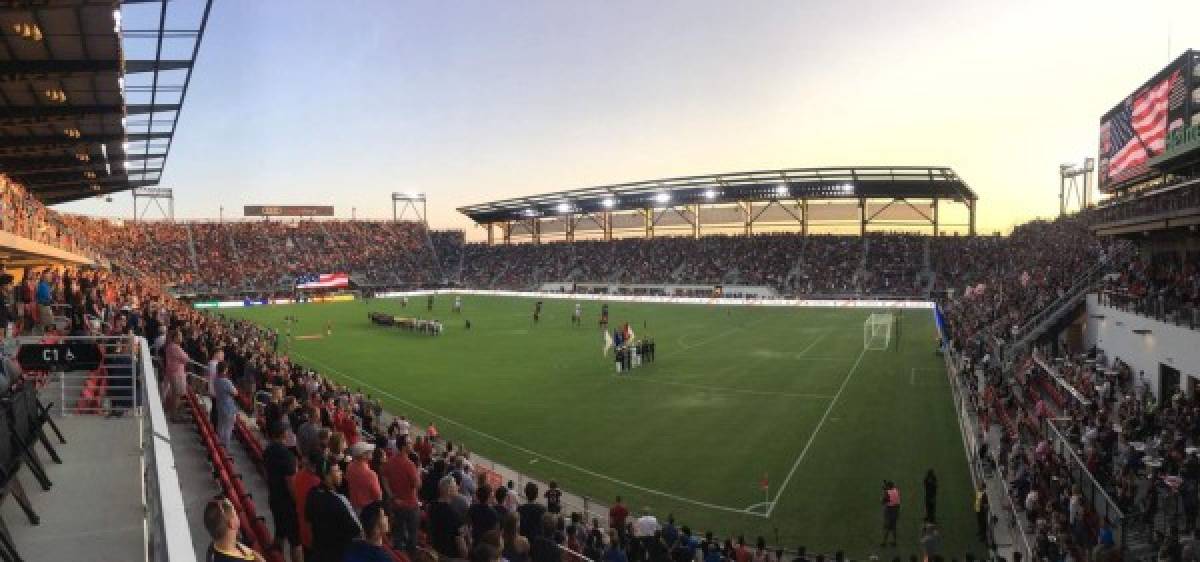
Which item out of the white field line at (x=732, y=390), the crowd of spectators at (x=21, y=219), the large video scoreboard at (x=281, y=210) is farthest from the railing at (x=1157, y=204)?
the large video scoreboard at (x=281, y=210)

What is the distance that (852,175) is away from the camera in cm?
6719

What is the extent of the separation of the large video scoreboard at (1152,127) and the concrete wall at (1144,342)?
594 cm

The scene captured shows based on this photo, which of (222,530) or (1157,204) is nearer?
(222,530)

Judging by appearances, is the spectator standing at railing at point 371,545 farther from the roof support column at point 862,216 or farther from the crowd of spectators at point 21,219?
the roof support column at point 862,216

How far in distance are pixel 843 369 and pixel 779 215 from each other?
50.9m

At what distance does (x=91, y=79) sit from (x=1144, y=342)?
28.9 metres

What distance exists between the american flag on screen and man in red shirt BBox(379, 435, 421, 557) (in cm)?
3532

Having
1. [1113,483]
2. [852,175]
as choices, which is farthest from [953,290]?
[1113,483]

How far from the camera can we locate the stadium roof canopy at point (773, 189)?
6644cm

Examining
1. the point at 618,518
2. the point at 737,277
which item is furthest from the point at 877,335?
the point at 737,277

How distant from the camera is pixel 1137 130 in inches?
1426

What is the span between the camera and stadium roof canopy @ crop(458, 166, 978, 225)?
66438 millimetres

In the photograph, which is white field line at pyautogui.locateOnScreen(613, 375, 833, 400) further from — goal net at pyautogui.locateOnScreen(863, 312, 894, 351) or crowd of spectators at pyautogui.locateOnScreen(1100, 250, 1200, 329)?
goal net at pyautogui.locateOnScreen(863, 312, 894, 351)

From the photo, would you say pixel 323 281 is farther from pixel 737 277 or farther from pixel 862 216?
pixel 862 216
